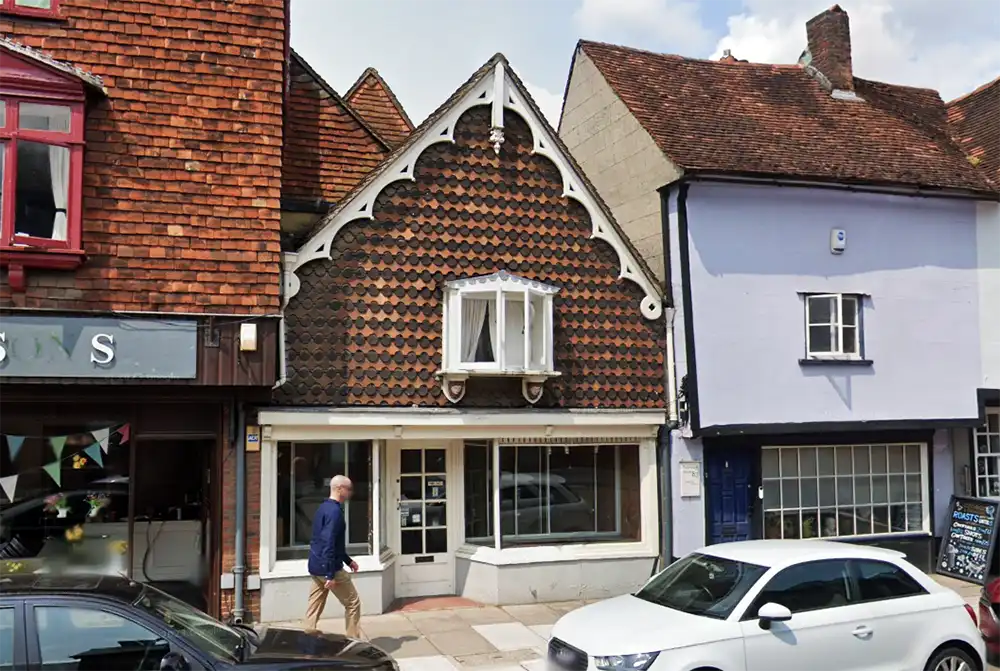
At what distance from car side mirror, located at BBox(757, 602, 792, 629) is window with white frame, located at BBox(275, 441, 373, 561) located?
5.52 meters

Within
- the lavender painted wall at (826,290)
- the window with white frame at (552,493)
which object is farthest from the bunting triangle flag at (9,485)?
the lavender painted wall at (826,290)

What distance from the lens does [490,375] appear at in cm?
1109

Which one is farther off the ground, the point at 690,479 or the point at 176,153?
the point at 176,153

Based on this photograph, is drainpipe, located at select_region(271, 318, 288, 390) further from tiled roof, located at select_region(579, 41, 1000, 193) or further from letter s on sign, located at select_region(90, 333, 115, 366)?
tiled roof, located at select_region(579, 41, 1000, 193)

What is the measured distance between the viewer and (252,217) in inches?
393

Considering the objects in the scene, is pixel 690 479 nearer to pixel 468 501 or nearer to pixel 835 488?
pixel 835 488

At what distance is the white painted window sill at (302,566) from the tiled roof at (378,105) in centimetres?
702

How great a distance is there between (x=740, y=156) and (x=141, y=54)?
8135mm

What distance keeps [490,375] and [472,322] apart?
0.73 metres

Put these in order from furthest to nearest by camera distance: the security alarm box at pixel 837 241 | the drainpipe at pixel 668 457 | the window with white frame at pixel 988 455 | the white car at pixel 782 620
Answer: the window with white frame at pixel 988 455, the security alarm box at pixel 837 241, the drainpipe at pixel 668 457, the white car at pixel 782 620

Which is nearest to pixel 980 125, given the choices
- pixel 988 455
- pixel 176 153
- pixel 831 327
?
pixel 831 327

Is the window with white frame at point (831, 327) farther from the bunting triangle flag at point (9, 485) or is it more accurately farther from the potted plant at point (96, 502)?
the bunting triangle flag at point (9, 485)

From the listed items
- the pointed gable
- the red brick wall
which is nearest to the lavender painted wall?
the pointed gable

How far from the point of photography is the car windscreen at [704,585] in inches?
276
